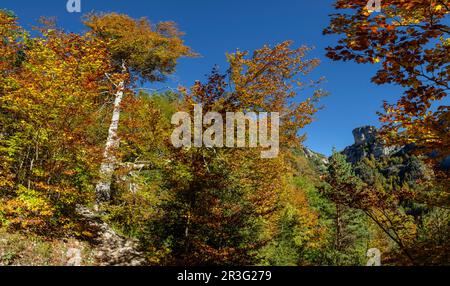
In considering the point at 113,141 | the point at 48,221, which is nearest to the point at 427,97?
the point at 48,221

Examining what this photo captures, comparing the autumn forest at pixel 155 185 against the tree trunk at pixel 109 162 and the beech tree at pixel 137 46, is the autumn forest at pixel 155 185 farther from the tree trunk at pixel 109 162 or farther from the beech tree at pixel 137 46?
the beech tree at pixel 137 46

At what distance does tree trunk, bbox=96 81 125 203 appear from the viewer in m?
11.8

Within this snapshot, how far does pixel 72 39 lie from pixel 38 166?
6.10 metres

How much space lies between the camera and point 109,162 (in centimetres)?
1170

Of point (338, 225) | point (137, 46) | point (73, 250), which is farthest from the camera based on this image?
point (338, 225)

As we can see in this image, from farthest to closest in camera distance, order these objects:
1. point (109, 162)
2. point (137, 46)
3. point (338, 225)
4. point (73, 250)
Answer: point (338, 225)
point (137, 46)
point (109, 162)
point (73, 250)

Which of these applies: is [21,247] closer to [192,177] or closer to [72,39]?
[192,177]

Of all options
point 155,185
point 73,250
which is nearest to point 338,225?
point 155,185

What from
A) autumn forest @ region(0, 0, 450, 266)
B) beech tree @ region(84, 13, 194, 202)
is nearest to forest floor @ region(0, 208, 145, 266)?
autumn forest @ region(0, 0, 450, 266)

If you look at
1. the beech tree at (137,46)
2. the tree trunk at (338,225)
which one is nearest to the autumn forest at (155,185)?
the beech tree at (137,46)

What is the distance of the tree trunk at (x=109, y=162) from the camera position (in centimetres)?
1178

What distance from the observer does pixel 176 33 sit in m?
20.2

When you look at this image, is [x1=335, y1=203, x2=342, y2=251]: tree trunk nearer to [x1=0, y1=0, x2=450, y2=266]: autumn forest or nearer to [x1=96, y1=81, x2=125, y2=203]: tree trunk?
[x1=0, y1=0, x2=450, y2=266]: autumn forest

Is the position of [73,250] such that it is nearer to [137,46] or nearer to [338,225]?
[137,46]
